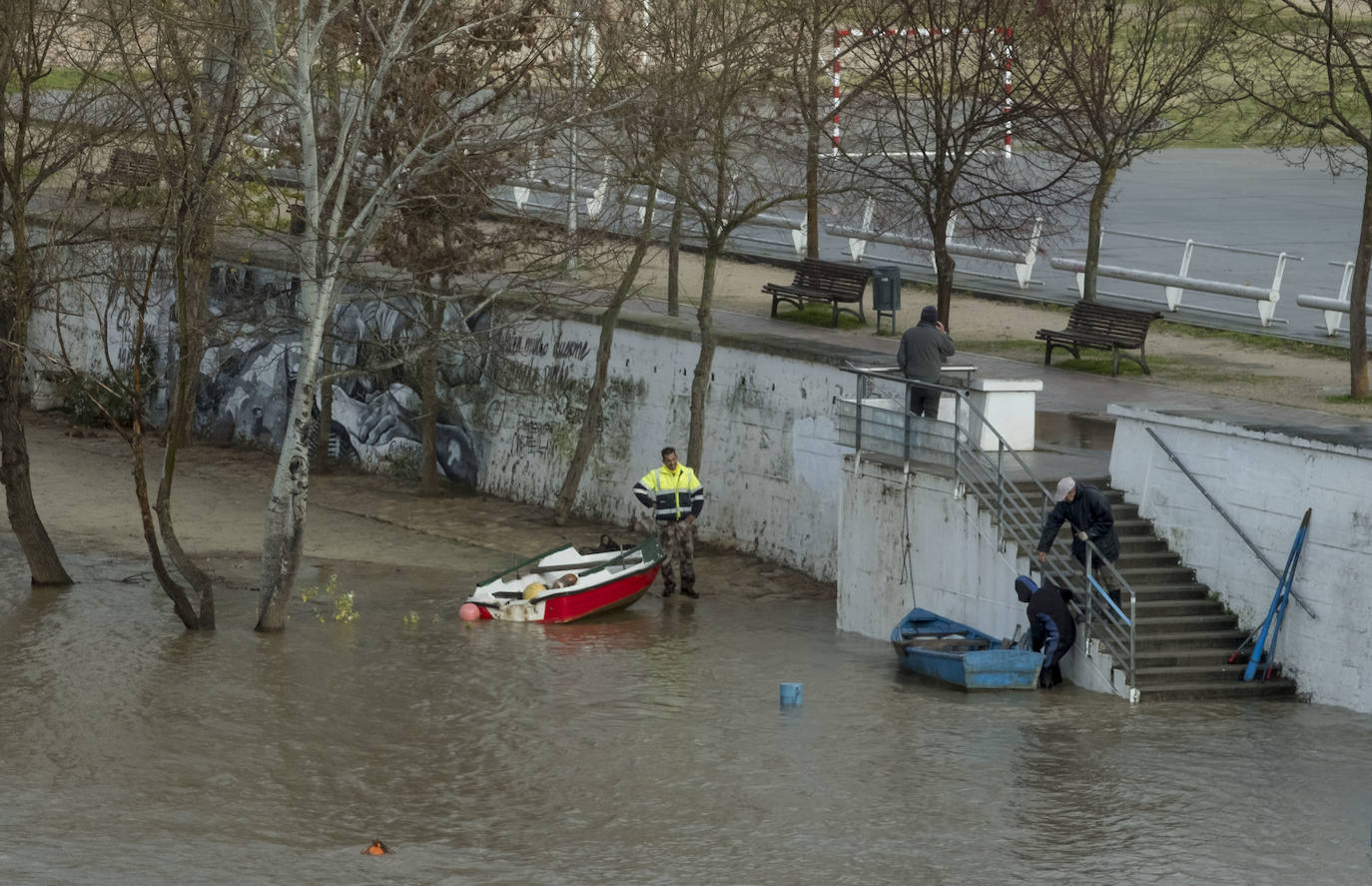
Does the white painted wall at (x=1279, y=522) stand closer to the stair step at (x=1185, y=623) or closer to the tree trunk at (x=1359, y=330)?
the stair step at (x=1185, y=623)

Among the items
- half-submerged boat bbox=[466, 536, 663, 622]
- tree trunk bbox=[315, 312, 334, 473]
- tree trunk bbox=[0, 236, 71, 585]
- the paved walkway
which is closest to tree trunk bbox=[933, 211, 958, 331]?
the paved walkway

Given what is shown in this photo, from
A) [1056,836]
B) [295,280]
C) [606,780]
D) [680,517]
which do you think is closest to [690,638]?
[680,517]

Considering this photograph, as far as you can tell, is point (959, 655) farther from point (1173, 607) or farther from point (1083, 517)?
point (1173, 607)

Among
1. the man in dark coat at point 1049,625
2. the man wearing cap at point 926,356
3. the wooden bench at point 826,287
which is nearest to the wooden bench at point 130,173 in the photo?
the man wearing cap at point 926,356

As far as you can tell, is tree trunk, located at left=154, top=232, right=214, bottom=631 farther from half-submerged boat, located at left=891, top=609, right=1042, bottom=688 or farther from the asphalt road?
half-submerged boat, located at left=891, top=609, right=1042, bottom=688

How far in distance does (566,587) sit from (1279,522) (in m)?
8.52

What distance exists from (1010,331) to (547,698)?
572 inches

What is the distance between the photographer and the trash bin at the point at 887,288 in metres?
31.0

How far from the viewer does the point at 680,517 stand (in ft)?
81.4

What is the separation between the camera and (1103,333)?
29047 mm

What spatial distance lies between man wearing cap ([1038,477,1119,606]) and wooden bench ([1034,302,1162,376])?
9.11 metres

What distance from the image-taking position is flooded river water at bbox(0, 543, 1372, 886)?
14820 millimetres

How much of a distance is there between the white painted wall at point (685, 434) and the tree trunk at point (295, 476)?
7.24 m

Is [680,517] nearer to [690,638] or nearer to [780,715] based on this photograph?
[690,638]
